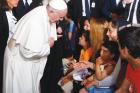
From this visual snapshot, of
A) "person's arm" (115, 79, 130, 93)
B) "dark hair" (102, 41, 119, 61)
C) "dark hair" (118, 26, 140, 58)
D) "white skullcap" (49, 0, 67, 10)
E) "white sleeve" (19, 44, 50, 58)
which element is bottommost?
"person's arm" (115, 79, 130, 93)

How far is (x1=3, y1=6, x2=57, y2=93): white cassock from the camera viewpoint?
3633 millimetres

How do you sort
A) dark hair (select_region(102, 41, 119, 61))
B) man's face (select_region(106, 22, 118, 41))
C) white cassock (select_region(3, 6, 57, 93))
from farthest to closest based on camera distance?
man's face (select_region(106, 22, 118, 41))
dark hair (select_region(102, 41, 119, 61))
white cassock (select_region(3, 6, 57, 93))

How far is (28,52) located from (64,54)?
1.68 meters

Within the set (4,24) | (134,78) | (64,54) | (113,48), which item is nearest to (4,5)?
(4,24)

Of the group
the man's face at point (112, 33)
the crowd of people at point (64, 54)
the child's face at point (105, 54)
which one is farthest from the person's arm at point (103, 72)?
the man's face at point (112, 33)

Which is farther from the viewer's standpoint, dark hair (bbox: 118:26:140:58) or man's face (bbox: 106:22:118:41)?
man's face (bbox: 106:22:118:41)

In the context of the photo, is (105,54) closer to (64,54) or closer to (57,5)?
(57,5)

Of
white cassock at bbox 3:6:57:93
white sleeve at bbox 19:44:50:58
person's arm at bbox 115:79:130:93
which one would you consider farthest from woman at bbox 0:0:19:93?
person's arm at bbox 115:79:130:93

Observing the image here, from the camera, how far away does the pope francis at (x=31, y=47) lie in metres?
3.62

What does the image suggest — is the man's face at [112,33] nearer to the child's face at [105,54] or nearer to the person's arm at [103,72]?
the child's face at [105,54]

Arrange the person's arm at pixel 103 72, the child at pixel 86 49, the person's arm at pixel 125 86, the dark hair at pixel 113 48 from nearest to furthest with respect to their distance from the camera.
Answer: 1. the person's arm at pixel 125 86
2. the person's arm at pixel 103 72
3. the dark hair at pixel 113 48
4. the child at pixel 86 49

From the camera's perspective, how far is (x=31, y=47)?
12.0ft

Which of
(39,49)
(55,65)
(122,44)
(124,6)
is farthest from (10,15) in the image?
(122,44)

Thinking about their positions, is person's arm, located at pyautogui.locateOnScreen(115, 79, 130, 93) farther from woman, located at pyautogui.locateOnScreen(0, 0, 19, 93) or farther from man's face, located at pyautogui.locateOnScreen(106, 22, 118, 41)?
woman, located at pyautogui.locateOnScreen(0, 0, 19, 93)
